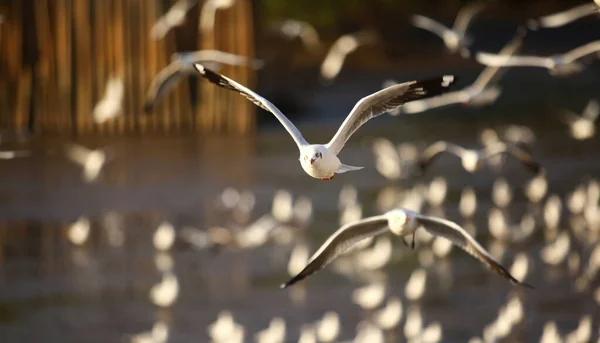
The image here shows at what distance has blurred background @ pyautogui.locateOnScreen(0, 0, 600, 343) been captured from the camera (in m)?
10.5

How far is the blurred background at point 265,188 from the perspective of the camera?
10453mm

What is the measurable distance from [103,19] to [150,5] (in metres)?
0.89

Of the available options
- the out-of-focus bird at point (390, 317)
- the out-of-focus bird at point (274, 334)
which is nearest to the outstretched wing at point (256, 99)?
the out-of-focus bird at point (274, 334)

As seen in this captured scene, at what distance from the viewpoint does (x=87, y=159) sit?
16.6m

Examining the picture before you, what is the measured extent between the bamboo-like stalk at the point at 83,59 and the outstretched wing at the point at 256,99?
1415 cm

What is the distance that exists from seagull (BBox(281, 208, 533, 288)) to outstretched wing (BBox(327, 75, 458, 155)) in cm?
68

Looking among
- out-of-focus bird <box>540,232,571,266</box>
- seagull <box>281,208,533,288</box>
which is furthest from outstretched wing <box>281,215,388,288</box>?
out-of-focus bird <box>540,232,571,266</box>

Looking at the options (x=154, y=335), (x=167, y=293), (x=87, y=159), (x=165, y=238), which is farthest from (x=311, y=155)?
(x=87, y=159)

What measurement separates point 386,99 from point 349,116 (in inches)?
11.5

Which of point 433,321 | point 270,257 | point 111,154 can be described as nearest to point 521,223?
point 270,257

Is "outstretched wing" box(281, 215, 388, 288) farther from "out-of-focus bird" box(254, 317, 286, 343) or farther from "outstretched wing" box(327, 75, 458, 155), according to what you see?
"out-of-focus bird" box(254, 317, 286, 343)

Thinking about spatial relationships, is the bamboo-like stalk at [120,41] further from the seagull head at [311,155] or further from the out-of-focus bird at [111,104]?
the seagull head at [311,155]

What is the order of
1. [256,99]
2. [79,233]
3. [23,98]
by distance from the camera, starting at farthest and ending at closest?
[23,98]
[79,233]
[256,99]

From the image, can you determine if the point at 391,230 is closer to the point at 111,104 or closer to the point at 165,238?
the point at 165,238
